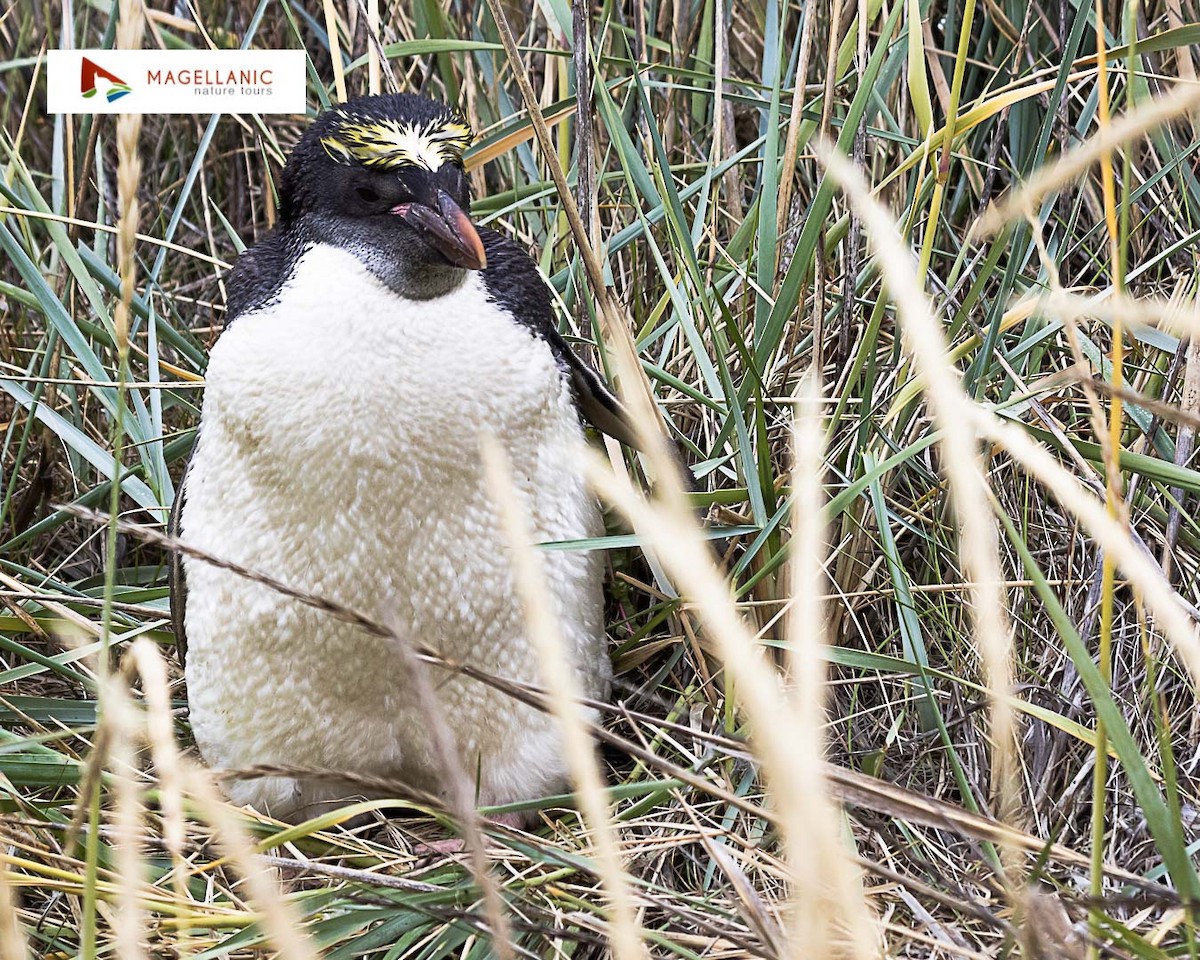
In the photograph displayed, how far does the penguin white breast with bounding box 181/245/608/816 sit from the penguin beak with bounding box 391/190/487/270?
88 mm

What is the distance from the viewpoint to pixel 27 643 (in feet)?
6.37

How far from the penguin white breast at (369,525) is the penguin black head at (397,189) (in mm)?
30

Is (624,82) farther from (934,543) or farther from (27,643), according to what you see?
(27,643)

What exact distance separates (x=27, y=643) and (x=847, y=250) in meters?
1.26

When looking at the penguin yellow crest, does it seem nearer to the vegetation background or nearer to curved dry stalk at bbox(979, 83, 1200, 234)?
the vegetation background

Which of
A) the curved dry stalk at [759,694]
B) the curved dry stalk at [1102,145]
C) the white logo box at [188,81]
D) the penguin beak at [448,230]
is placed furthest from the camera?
the white logo box at [188,81]

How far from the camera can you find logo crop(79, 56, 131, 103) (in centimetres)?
201

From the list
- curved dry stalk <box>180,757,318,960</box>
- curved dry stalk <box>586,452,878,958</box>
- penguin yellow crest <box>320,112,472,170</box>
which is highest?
penguin yellow crest <box>320,112,472,170</box>

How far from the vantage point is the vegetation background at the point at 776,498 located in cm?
89

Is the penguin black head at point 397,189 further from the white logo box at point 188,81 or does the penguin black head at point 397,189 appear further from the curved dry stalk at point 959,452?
the curved dry stalk at point 959,452

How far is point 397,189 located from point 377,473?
316mm

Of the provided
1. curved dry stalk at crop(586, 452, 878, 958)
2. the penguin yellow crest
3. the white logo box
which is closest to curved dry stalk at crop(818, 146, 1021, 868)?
curved dry stalk at crop(586, 452, 878, 958)

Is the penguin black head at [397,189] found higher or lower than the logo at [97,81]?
lower

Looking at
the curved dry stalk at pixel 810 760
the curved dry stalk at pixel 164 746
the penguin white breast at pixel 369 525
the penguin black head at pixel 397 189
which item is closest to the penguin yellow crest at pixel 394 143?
the penguin black head at pixel 397 189
